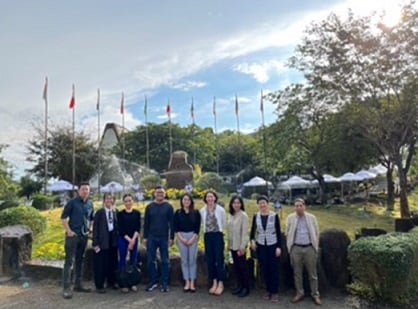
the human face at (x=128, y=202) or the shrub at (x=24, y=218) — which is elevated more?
the human face at (x=128, y=202)

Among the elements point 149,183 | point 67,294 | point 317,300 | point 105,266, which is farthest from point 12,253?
point 149,183

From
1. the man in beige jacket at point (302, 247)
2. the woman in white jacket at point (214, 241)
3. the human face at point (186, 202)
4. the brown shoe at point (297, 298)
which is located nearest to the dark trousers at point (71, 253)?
the human face at point (186, 202)

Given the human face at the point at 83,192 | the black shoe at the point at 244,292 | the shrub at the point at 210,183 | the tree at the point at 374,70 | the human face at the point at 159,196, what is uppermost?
the tree at the point at 374,70

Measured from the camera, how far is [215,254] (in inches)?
250

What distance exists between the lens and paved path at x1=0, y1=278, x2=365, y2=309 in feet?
19.0

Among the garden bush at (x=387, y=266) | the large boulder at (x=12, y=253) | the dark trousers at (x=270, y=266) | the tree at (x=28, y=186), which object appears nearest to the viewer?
the garden bush at (x=387, y=266)

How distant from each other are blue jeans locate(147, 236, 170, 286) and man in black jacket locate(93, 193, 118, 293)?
573mm

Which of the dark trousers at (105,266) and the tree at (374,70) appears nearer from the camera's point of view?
the dark trousers at (105,266)

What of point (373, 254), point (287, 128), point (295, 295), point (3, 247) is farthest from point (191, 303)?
point (287, 128)

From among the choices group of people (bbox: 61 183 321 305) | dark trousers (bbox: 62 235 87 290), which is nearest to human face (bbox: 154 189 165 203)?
group of people (bbox: 61 183 321 305)

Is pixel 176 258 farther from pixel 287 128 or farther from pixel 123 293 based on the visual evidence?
pixel 287 128

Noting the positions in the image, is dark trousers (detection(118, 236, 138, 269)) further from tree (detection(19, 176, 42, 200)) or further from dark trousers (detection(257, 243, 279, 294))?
tree (detection(19, 176, 42, 200))

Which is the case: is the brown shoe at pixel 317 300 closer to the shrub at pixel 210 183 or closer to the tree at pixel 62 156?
the shrub at pixel 210 183

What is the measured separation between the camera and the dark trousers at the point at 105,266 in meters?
6.45
